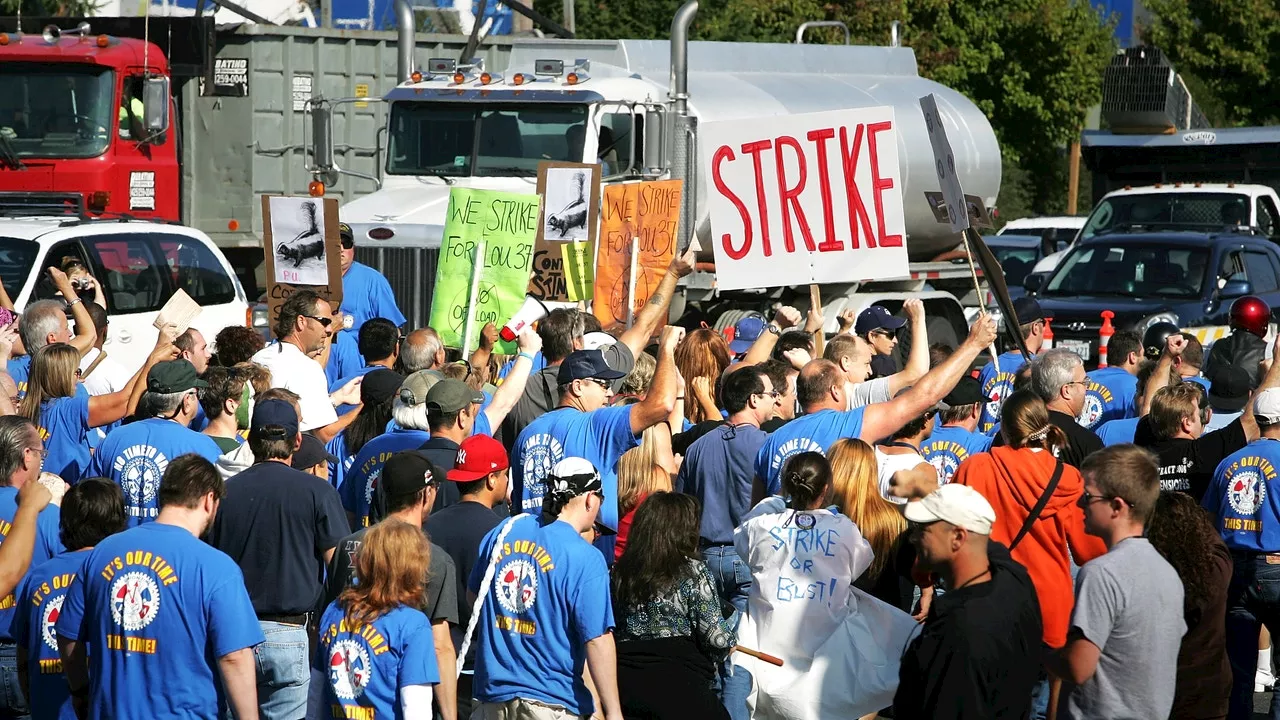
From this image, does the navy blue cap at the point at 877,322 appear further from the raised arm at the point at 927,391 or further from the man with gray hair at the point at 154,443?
the man with gray hair at the point at 154,443

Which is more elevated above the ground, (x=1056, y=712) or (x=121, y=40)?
(x=121, y=40)

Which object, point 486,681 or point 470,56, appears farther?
point 470,56

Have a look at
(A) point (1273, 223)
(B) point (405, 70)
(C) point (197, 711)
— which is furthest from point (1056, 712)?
(A) point (1273, 223)

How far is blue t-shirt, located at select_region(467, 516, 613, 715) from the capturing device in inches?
200

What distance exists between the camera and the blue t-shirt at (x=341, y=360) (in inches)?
380

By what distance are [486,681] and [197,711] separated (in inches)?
35.4

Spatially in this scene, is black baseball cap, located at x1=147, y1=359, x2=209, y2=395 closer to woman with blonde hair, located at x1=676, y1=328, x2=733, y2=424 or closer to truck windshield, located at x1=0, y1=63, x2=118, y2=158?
woman with blonde hair, located at x1=676, y1=328, x2=733, y2=424

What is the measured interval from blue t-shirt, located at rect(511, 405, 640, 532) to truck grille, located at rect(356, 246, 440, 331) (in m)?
6.82

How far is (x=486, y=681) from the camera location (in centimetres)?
523

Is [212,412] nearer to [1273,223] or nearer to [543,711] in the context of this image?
[543,711]

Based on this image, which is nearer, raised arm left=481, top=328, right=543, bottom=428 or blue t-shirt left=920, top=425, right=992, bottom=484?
raised arm left=481, top=328, right=543, bottom=428

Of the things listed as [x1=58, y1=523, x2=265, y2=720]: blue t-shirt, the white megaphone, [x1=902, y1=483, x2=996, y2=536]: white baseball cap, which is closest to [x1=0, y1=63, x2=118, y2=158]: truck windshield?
the white megaphone

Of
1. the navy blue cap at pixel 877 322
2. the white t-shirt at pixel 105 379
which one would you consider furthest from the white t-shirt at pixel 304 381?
the navy blue cap at pixel 877 322

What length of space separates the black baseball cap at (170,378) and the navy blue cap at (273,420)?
2.41 ft
